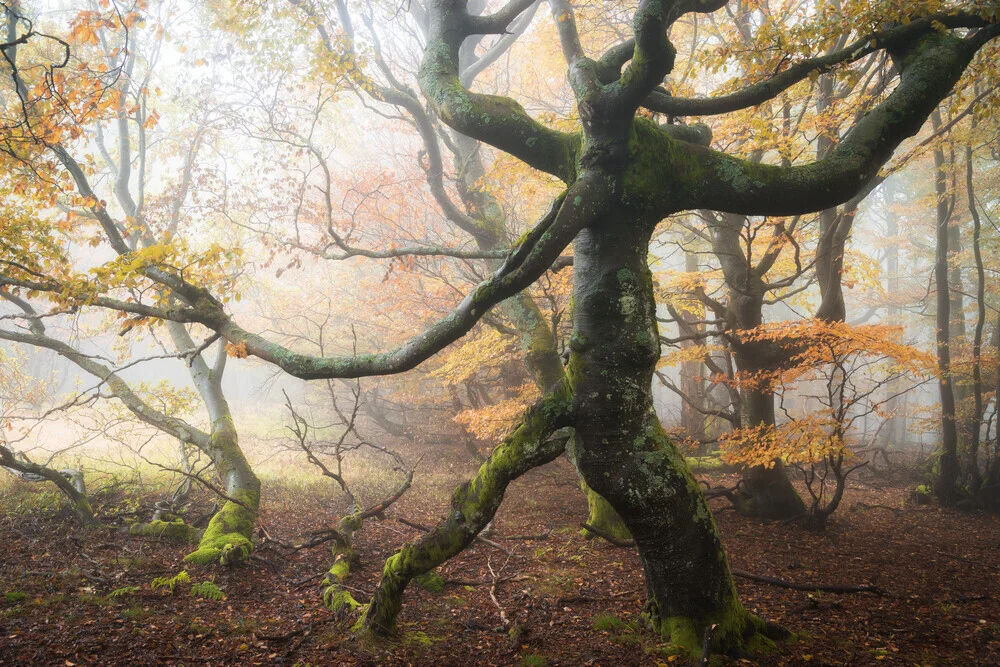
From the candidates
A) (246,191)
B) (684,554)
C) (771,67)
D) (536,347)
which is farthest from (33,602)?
(246,191)

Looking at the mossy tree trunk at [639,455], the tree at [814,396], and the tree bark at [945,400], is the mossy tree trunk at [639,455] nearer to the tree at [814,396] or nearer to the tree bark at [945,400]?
the tree at [814,396]

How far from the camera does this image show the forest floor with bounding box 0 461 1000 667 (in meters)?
4.15

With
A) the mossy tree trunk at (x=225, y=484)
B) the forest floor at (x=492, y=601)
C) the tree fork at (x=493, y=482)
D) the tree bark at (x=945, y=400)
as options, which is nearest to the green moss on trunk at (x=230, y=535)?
the mossy tree trunk at (x=225, y=484)

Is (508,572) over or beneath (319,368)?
beneath

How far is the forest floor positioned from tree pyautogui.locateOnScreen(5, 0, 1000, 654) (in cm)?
65

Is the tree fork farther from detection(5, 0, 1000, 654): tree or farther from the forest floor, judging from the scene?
the forest floor

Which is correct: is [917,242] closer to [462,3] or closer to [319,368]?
[462,3]

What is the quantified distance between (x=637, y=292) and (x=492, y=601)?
359cm

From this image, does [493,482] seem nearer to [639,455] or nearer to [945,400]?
[639,455]

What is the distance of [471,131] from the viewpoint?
15.4 feet

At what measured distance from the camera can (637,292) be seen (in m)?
4.23

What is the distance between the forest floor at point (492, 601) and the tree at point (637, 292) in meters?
0.65

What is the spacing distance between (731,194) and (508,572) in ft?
16.6

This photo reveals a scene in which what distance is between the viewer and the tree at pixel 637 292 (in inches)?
156
